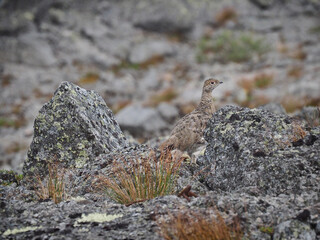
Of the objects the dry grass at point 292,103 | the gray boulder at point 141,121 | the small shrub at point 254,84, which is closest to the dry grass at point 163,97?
the gray boulder at point 141,121

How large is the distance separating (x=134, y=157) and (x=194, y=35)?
30.6 meters

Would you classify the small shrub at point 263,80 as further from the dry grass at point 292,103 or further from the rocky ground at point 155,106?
the dry grass at point 292,103

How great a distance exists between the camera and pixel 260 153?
6.93m

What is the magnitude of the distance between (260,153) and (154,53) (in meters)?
28.9

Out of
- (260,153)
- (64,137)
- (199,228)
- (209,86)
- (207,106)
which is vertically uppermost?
(209,86)

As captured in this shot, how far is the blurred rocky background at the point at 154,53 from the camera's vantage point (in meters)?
27.5

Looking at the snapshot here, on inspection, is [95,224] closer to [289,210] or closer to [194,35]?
[289,210]

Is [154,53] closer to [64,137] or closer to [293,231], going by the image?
[64,137]

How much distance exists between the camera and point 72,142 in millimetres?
8797

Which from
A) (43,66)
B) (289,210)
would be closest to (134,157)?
(289,210)

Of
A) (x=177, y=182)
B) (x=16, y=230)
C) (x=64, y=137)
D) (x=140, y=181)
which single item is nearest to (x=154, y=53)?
(x=64, y=137)

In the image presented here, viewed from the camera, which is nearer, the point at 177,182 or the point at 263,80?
the point at 177,182

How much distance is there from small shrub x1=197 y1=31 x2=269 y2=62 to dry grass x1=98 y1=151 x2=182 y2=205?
26.5m

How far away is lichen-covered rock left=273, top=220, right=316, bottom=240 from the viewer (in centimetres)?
531
